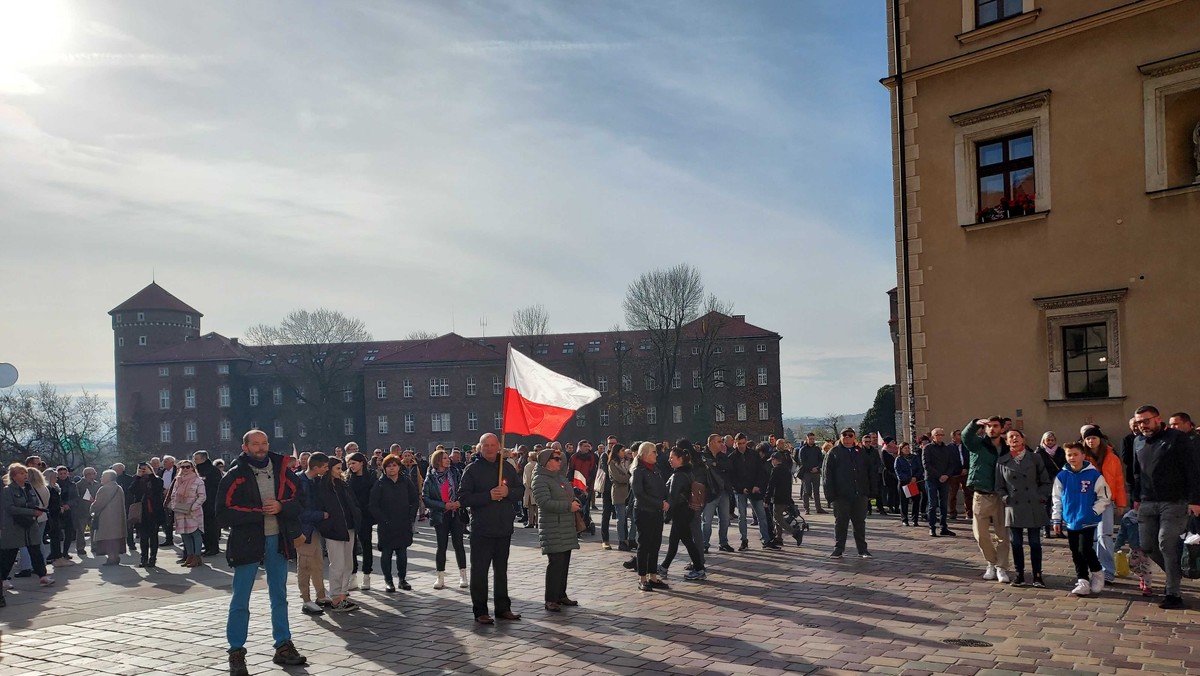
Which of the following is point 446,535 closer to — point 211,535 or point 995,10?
point 211,535

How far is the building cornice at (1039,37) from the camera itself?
59.8ft

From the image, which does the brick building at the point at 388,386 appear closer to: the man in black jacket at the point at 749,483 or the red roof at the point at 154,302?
the red roof at the point at 154,302

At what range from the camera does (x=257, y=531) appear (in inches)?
329

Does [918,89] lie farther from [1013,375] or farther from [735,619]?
[735,619]

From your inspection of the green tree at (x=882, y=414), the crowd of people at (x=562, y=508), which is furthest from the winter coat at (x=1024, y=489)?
the green tree at (x=882, y=414)

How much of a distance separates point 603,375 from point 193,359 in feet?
135

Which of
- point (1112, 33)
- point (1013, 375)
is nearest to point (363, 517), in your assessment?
point (1013, 375)

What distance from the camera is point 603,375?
3632 inches

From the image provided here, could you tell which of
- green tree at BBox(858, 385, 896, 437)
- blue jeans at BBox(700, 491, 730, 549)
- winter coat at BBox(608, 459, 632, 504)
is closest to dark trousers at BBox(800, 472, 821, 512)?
blue jeans at BBox(700, 491, 730, 549)

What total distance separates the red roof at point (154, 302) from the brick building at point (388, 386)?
216 mm

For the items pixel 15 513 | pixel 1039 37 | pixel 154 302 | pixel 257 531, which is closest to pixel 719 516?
pixel 257 531

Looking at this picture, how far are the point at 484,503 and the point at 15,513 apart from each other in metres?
8.67

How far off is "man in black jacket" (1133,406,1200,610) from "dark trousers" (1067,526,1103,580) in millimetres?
562

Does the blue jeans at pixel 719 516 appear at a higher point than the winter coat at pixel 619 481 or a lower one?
lower
